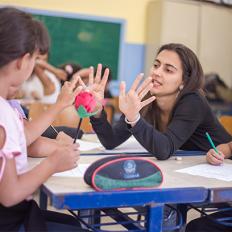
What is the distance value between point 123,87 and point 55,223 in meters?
0.57

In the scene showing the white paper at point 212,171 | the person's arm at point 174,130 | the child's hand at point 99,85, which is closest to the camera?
the white paper at point 212,171

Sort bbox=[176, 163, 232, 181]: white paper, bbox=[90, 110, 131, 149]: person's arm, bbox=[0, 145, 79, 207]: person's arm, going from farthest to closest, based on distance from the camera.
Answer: bbox=[90, 110, 131, 149]: person's arm → bbox=[176, 163, 232, 181]: white paper → bbox=[0, 145, 79, 207]: person's arm

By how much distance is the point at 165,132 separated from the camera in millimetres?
1954

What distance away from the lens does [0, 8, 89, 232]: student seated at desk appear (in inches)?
45.8

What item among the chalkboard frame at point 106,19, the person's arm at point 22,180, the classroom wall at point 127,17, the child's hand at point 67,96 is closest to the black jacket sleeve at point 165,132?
the child's hand at point 67,96

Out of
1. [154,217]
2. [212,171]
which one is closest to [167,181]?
[154,217]

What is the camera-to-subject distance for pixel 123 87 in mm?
1753

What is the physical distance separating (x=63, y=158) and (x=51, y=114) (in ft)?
0.55

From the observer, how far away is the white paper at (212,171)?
5.01 ft

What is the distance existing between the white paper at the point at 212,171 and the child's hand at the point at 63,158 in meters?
0.42

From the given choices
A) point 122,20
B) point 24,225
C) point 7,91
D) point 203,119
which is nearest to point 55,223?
point 24,225

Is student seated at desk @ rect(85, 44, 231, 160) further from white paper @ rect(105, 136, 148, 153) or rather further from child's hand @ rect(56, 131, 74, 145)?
child's hand @ rect(56, 131, 74, 145)

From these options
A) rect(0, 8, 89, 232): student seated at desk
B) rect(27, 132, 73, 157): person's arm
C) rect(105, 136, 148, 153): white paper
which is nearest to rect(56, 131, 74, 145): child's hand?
rect(27, 132, 73, 157): person's arm

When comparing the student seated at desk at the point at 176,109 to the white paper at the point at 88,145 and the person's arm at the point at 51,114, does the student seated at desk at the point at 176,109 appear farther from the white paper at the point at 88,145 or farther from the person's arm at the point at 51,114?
the person's arm at the point at 51,114
